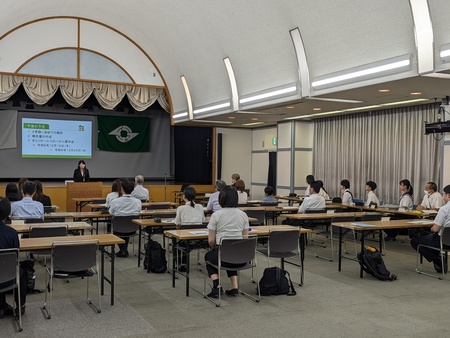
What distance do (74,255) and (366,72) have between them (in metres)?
5.38

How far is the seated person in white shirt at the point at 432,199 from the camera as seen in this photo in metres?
8.66

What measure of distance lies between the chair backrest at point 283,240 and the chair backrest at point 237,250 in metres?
0.52

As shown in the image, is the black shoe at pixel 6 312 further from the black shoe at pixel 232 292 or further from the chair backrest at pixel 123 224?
the chair backrest at pixel 123 224

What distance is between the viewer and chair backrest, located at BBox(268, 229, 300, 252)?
5.47 metres

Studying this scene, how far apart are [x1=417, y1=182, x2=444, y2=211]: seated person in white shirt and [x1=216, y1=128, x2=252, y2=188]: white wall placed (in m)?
7.65

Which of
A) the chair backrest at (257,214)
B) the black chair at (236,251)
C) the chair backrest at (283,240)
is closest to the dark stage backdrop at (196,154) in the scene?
the chair backrest at (257,214)

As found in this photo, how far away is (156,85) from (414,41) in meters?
8.83

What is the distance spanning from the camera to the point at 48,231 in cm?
550

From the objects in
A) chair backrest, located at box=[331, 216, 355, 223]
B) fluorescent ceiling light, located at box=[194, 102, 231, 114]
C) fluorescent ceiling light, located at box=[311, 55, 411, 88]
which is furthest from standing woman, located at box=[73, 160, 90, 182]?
chair backrest, located at box=[331, 216, 355, 223]

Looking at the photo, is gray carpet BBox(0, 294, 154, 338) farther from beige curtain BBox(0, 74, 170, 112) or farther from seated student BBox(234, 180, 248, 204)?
beige curtain BBox(0, 74, 170, 112)

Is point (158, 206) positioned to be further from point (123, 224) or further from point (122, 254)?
point (123, 224)

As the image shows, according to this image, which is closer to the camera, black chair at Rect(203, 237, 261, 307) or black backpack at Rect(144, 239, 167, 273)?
black chair at Rect(203, 237, 261, 307)

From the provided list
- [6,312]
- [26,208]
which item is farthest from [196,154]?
[6,312]

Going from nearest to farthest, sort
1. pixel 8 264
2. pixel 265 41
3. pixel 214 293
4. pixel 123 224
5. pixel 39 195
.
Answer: pixel 8 264
pixel 214 293
pixel 123 224
pixel 39 195
pixel 265 41
